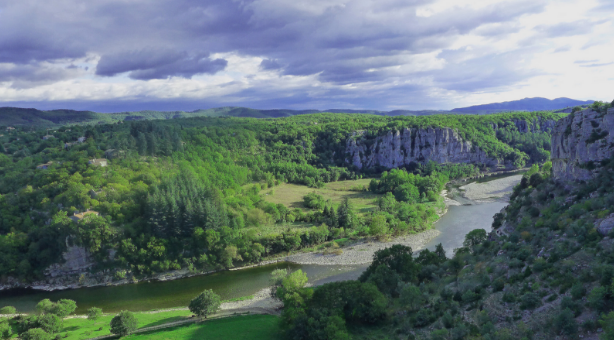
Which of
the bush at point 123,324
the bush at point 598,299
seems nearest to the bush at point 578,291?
the bush at point 598,299

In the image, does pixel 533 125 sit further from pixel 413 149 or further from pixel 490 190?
pixel 490 190

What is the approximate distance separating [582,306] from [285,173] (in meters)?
94.1

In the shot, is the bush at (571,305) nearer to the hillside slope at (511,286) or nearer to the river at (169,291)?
the hillside slope at (511,286)

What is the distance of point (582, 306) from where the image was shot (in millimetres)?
18625

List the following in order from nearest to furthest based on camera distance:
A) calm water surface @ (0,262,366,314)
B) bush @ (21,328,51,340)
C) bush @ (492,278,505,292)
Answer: bush @ (492,278,505,292)
bush @ (21,328,51,340)
calm water surface @ (0,262,366,314)

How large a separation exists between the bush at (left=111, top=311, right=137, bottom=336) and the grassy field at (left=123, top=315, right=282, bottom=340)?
81 cm

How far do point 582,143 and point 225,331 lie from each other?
38.8m

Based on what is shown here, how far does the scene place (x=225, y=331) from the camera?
32.2 m

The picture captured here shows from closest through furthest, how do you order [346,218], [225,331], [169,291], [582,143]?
1. [225,331]
2. [582,143]
3. [169,291]
4. [346,218]

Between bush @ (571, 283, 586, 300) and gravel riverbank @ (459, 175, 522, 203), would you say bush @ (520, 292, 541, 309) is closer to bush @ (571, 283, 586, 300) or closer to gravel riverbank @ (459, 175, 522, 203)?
bush @ (571, 283, 586, 300)

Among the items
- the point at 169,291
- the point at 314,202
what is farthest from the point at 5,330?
the point at 314,202

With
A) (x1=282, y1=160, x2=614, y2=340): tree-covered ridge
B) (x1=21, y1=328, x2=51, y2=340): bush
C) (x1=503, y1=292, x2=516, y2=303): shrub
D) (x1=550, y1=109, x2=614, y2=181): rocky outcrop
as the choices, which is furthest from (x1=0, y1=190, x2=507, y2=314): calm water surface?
(x1=503, y1=292, x2=516, y2=303): shrub

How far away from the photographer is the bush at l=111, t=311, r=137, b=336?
32031 millimetres

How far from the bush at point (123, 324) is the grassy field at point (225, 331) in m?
0.81
